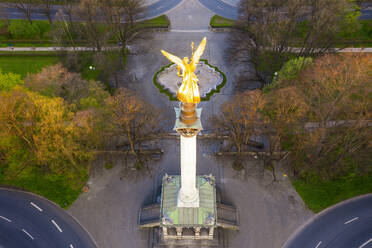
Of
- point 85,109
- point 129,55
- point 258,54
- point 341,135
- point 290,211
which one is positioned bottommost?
point 290,211

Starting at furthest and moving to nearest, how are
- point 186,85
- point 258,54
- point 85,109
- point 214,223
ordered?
1. point 258,54
2. point 85,109
3. point 214,223
4. point 186,85

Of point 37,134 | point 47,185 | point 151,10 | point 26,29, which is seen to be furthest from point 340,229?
point 26,29

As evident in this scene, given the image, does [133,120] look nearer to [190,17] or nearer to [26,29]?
[26,29]

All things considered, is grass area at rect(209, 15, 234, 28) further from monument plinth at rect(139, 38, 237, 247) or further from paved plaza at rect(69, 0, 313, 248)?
monument plinth at rect(139, 38, 237, 247)

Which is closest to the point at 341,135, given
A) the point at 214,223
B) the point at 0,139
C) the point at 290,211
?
the point at 290,211

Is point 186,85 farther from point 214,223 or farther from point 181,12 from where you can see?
point 181,12

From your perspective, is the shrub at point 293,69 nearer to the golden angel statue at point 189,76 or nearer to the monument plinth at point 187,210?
the monument plinth at point 187,210
